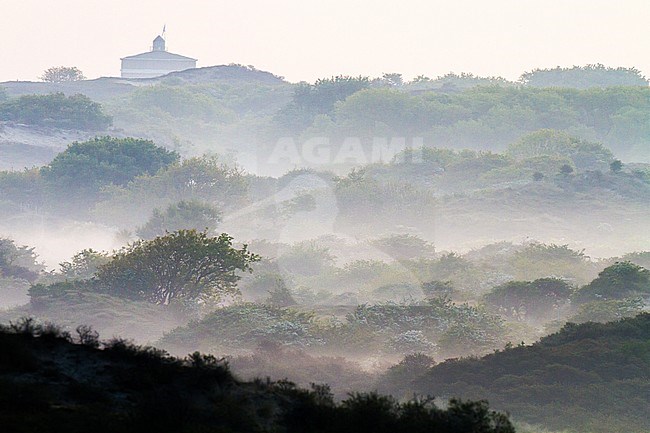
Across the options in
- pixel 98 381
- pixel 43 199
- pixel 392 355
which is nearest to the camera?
pixel 98 381

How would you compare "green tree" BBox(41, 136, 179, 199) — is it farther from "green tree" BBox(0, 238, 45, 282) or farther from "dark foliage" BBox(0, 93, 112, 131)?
"green tree" BBox(0, 238, 45, 282)

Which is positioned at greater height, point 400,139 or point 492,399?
point 400,139

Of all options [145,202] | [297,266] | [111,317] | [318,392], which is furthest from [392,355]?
[145,202]

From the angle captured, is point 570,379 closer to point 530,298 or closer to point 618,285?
point 618,285

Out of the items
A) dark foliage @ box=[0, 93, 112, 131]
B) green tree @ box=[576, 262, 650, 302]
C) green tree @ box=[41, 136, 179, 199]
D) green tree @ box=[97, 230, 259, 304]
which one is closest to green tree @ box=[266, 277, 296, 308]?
green tree @ box=[97, 230, 259, 304]

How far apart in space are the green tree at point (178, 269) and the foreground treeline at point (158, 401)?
34810 mm

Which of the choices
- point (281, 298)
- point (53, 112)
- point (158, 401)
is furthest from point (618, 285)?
point (53, 112)

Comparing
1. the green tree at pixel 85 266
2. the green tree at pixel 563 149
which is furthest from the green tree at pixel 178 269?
the green tree at pixel 563 149

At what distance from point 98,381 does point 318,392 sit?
2737 millimetres

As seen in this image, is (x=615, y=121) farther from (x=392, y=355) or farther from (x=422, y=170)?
(x=392, y=355)

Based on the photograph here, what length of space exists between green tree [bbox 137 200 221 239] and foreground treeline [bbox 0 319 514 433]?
214 feet

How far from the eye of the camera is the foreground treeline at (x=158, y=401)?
11.2m

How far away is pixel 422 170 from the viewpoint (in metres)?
117

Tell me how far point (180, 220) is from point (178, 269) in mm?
30282
